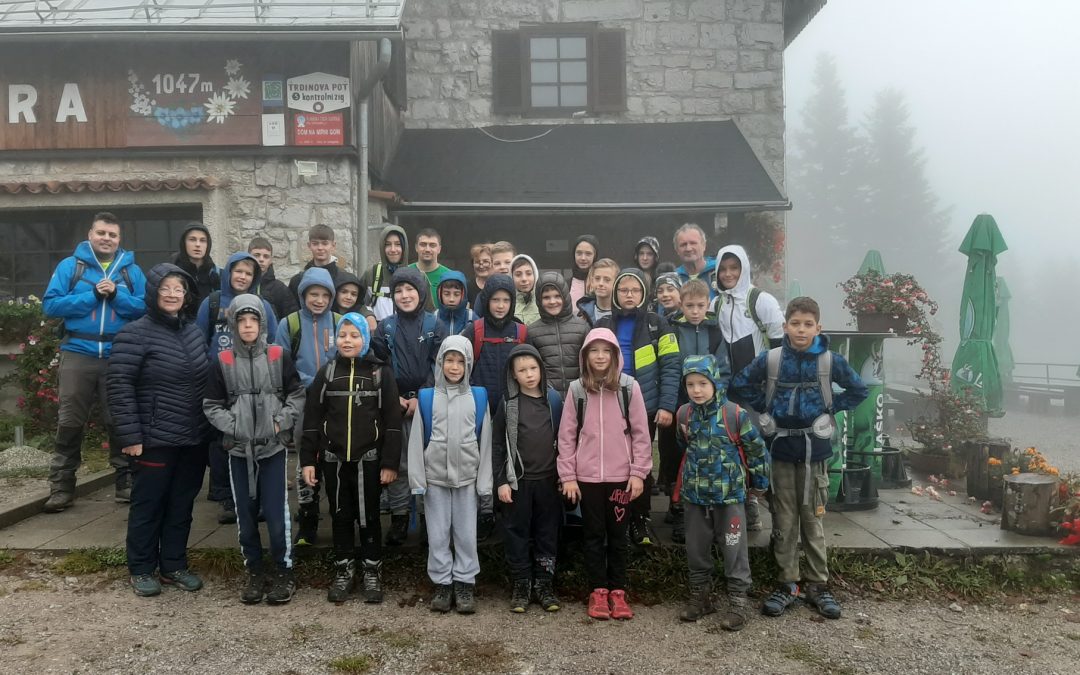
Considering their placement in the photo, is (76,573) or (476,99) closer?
(76,573)

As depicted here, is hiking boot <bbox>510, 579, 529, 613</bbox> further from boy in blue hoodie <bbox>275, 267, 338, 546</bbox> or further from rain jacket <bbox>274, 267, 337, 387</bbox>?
rain jacket <bbox>274, 267, 337, 387</bbox>

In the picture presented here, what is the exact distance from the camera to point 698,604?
142 inches

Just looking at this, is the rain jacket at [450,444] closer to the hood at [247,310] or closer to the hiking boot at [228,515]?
the hood at [247,310]

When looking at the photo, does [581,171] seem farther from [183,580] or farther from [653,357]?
[183,580]

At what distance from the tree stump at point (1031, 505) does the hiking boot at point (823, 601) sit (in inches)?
61.7

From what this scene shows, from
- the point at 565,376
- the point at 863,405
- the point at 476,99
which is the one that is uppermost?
the point at 476,99

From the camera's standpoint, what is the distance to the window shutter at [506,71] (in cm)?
1019

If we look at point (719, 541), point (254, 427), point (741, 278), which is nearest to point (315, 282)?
point (254, 427)

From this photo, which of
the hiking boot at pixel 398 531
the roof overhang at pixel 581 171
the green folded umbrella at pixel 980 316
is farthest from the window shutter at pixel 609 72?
the hiking boot at pixel 398 531

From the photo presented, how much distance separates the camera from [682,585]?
389cm

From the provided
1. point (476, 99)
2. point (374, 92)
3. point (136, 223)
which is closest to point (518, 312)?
point (374, 92)

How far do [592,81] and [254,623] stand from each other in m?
8.67

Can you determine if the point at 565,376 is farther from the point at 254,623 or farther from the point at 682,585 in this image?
the point at 254,623

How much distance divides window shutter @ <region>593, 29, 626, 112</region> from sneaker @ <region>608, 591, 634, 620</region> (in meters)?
7.95
